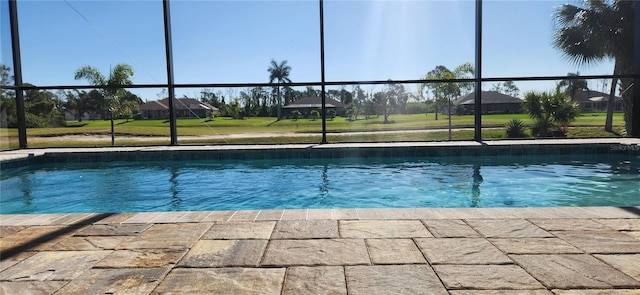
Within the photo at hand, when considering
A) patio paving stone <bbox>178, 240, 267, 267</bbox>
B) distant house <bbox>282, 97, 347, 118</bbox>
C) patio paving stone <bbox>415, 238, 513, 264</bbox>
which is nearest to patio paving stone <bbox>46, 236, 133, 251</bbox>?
patio paving stone <bbox>178, 240, 267, 267</bbox>

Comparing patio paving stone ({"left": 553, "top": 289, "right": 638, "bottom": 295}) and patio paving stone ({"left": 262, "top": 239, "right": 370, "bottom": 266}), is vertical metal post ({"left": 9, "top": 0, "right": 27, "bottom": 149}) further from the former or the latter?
patio paving stone ({"left": 553, "top": 289, "right": 638, "bottom": 295})

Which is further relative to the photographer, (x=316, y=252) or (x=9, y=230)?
(x=9, y=230)

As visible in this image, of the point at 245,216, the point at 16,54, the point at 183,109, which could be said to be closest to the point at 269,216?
the point at 245,216

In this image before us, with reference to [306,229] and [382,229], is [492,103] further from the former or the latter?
[306,229]

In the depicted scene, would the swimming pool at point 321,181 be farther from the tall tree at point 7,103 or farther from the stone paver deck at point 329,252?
the tall tree at point 7,103

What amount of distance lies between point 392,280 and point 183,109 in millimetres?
13861

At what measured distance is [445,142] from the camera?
8344mm

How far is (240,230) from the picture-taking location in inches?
98.0

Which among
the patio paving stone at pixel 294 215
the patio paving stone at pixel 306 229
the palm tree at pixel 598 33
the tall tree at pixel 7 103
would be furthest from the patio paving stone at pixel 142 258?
the palm tree at pixel 598 33

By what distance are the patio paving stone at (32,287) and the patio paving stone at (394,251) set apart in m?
1.49

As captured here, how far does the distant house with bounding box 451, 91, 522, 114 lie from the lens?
651 inches

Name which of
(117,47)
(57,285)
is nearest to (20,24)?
(117,47)

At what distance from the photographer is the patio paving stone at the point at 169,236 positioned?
7.30ft

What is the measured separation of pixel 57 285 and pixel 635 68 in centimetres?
1127
